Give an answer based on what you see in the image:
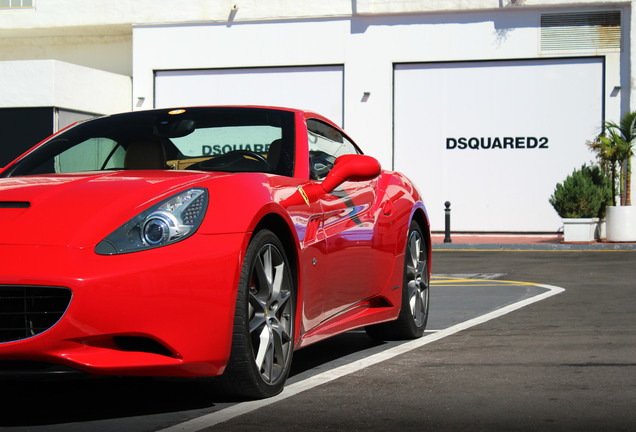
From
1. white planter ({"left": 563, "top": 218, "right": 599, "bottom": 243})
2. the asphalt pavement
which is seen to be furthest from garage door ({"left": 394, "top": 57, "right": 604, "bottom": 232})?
the asphalt pavement

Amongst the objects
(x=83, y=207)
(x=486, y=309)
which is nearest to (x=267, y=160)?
(x=83, y=207)

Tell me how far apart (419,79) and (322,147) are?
21683mm

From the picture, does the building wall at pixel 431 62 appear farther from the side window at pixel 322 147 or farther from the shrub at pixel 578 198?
the side window at pixel 322 147

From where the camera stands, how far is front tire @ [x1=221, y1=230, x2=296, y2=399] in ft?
15.1

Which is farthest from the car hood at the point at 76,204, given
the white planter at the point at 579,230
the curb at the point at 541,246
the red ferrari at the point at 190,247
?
the white planter at the point at 579,230

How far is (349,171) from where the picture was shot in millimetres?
5773

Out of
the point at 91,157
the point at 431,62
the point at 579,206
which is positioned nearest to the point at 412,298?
the point at 91,157

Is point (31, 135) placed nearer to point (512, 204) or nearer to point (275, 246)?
point (512, 204)

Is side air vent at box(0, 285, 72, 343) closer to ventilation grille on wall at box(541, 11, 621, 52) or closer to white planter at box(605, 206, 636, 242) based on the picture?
white planter at box(605, 206, 636, 242)

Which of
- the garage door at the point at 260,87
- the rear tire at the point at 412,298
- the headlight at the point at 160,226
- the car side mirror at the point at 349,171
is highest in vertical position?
the garage door at the point at 260,87

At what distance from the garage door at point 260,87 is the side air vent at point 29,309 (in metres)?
23.7

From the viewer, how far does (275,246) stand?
499 centimetres

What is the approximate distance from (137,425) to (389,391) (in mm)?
1308

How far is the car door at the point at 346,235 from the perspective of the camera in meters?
5.71
